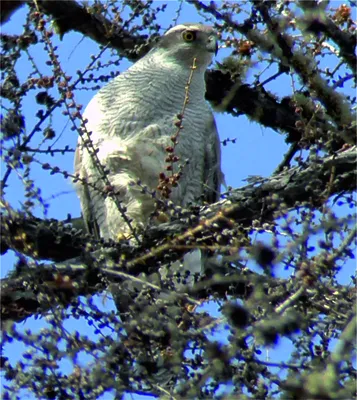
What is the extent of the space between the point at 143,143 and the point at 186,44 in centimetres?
128

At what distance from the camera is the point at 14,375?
2.91m

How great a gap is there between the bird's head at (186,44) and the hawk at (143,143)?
26 centimetres

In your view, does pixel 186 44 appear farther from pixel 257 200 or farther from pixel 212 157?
pixel 257 200

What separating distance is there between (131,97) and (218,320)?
3097 millimetres

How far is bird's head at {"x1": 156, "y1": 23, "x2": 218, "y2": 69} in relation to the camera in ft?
20.9

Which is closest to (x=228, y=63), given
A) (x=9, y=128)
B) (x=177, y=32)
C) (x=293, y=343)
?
(x=177, y=32)

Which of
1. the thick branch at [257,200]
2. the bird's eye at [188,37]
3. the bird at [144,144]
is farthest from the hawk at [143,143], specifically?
the thick branch at [257,200]

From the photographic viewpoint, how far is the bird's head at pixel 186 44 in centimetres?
637

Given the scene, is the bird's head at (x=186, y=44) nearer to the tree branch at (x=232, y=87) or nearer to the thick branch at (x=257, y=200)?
the tree branch at (x=232, y=87)

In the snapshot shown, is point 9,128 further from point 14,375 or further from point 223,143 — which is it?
point 223,143

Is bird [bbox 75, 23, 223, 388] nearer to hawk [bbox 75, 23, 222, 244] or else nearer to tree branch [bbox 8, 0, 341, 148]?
hawk [bbox 75, 23, 222, 244]

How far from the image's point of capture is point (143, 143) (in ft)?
17.7

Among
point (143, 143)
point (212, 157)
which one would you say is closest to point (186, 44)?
point (212, 157)

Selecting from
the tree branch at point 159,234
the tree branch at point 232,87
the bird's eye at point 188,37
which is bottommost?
the tree branch at point 159,234
